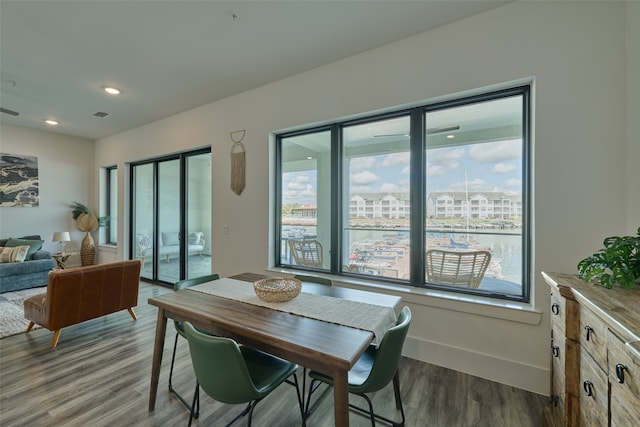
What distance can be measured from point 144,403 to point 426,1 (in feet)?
11.6

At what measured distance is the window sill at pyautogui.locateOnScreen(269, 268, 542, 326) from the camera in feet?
6.59

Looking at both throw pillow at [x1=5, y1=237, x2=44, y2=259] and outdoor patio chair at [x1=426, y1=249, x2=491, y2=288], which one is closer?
outdoor patio chair at [x1=426, y1=249, x2=491, y2=288]

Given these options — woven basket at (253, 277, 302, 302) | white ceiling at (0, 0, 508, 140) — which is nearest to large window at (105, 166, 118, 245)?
white ceiling at (0, 0, 508, 140)

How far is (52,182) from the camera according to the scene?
5.52 m

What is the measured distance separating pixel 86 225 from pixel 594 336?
737cm

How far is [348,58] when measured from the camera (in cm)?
275

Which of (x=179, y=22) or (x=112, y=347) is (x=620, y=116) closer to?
(x=179, y=22)

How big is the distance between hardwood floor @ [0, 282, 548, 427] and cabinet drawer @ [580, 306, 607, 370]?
92 centimetres

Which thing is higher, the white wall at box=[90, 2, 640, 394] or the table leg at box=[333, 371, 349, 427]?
the white wall at box=[90, 2, 640, 394]

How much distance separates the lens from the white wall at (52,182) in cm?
505

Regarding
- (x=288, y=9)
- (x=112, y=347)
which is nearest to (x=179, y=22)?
(x=288, y=9)

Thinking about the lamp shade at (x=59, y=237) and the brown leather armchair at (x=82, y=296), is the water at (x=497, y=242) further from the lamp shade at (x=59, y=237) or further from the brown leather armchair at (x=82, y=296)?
the lamp shade at (x=59, y=237)

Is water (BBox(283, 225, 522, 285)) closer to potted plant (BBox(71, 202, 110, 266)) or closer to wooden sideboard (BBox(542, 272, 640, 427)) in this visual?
wooden sideboard (BBox(542, 272, 640, 427))

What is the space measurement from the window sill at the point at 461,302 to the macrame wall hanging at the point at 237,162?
6.16ft
